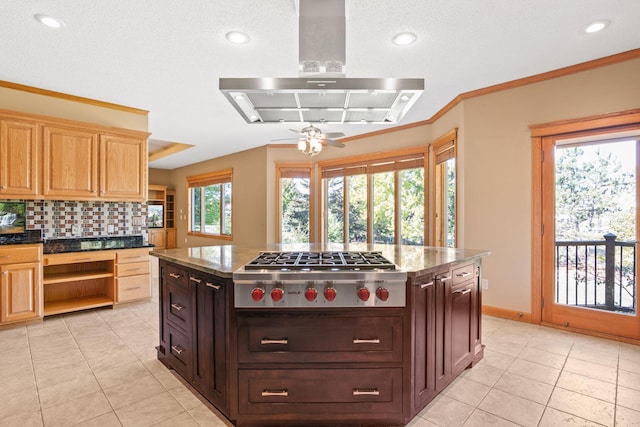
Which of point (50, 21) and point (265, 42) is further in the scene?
point (265, 42)

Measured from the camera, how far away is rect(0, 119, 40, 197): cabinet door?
10.6ft

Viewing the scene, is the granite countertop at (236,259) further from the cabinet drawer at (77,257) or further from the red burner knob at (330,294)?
the cabinet drawer at (77,257)

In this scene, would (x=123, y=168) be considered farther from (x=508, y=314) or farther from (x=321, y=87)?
(x=508, y=314)

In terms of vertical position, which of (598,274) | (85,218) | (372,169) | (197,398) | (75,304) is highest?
(372,169)

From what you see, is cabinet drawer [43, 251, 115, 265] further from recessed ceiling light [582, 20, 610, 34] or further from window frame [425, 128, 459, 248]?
recessed ceiling light [582, 20, 610, 34]

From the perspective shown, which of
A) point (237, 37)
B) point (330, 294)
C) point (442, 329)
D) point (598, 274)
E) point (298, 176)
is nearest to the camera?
point (330, 294)

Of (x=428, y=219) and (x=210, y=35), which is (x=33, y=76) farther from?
(x=428, y=219)

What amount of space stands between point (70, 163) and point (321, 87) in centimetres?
346

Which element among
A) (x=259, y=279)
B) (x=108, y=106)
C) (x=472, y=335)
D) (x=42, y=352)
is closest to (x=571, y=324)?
(x=472, y=335)

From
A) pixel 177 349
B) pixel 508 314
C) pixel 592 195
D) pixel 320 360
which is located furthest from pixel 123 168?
pixel 592 195

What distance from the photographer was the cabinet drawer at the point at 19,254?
10.4 feet

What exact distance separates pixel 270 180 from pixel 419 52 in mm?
4144

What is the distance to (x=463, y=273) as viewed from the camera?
2229mm

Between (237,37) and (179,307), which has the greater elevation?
(237,37)
